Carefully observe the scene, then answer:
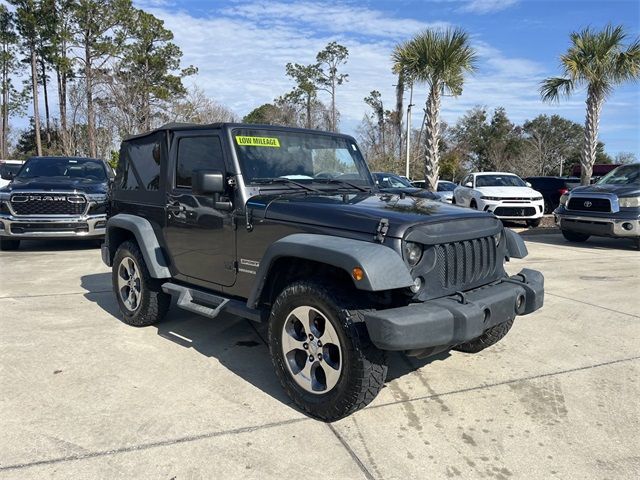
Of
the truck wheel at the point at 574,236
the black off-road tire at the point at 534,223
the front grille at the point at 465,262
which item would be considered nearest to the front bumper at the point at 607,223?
the truck wheel at the point at 574,236

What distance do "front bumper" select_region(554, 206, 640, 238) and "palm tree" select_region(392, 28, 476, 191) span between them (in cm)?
701

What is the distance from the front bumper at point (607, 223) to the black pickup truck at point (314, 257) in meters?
6.87

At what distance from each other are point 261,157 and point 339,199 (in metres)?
0.76

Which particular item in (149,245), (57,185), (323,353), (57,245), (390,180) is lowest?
(57,245)

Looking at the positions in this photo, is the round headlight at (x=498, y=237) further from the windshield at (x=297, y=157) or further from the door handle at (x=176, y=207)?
the door handle at (x=176, y=207)

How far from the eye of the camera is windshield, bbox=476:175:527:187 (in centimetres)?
1501

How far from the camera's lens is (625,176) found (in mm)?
10695

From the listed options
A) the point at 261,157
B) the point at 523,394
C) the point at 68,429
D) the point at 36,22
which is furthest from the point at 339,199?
the point at 36,22

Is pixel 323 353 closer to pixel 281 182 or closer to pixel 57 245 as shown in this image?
pixel 281 182

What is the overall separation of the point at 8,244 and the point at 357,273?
932cm

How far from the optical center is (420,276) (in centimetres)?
306

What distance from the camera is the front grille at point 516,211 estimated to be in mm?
13719

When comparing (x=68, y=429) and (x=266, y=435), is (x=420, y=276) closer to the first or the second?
(x=266, y=435)

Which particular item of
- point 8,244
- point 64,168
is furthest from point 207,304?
point 64,168
